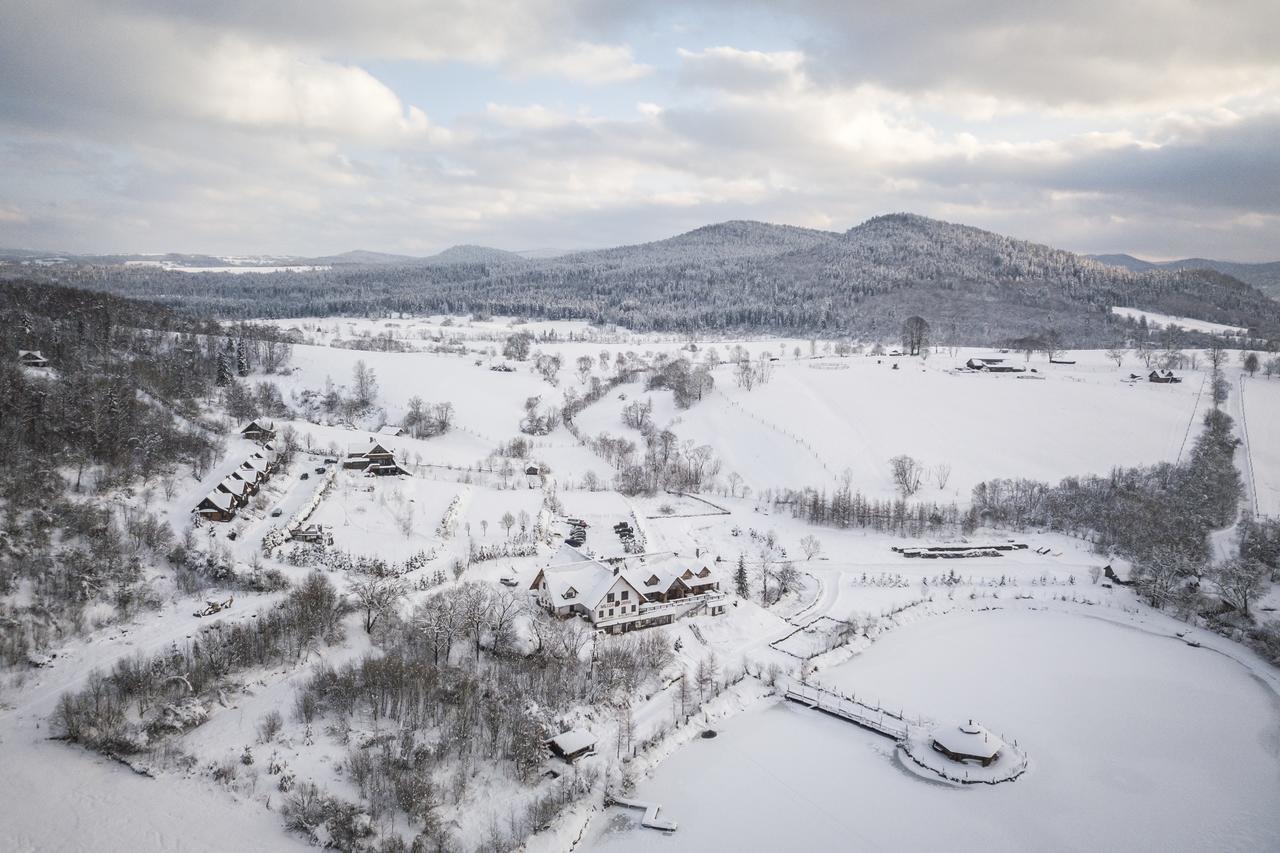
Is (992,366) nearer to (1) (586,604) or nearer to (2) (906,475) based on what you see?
(2) (906,475)

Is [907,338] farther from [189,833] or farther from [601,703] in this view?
A: [189,833]

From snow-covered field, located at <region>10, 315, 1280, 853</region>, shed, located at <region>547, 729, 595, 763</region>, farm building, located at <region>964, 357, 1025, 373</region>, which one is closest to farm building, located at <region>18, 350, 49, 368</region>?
snow-covered field, located at <region>10, 315, 1280, 853</region>

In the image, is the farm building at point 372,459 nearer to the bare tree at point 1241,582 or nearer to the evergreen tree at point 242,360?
the evergreen tree at point 242,360

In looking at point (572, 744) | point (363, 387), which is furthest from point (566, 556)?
point (363, 387)

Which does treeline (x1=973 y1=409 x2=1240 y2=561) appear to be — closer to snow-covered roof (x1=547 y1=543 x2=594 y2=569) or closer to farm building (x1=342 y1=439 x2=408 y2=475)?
snow-covered roof (x1=547 y1=543 x2=594 y2=569)

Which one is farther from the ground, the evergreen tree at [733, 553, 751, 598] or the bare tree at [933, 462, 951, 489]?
the bare tree at [933, 462, 951, 489]
